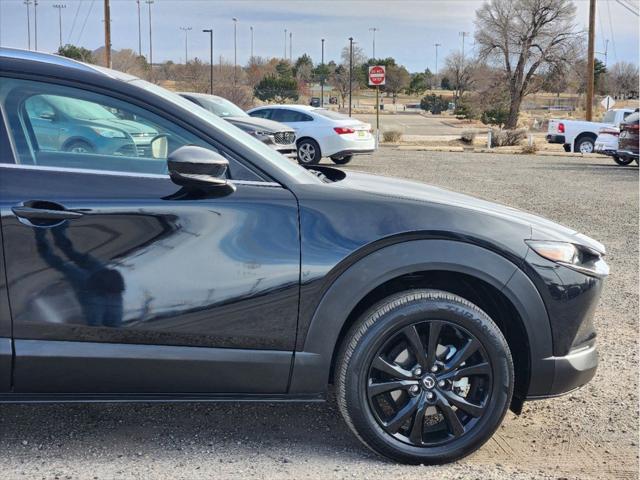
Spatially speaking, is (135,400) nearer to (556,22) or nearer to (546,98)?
(556,22)

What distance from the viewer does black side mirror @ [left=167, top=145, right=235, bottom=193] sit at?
3.04 m

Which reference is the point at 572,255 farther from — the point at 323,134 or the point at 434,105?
the point at 434,105

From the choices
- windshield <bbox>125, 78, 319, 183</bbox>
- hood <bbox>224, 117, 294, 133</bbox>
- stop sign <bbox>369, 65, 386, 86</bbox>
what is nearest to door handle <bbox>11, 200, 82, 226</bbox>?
windshield <bbox>125, 78, 319, 183</bbox>

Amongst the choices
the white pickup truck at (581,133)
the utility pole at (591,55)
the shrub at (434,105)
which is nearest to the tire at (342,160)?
the white pickup truck at (581,133)

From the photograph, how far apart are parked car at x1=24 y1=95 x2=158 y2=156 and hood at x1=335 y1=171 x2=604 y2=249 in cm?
96

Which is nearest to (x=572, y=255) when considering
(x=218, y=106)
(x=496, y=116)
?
(x=218, y=106)

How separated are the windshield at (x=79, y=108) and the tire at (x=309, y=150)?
1486 centimetres

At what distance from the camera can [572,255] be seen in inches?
135

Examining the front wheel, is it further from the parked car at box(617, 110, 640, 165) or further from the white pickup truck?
the parked car at box(617, 110, 640, 165)

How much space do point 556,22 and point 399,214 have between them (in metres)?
52.8

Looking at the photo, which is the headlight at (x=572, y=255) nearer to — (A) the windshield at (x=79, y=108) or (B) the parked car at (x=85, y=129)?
(B) the parked car at (x=85, y=129)

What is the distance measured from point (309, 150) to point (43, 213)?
1538 cm

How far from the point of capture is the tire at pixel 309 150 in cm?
1814

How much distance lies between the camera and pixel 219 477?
10.5 ft
